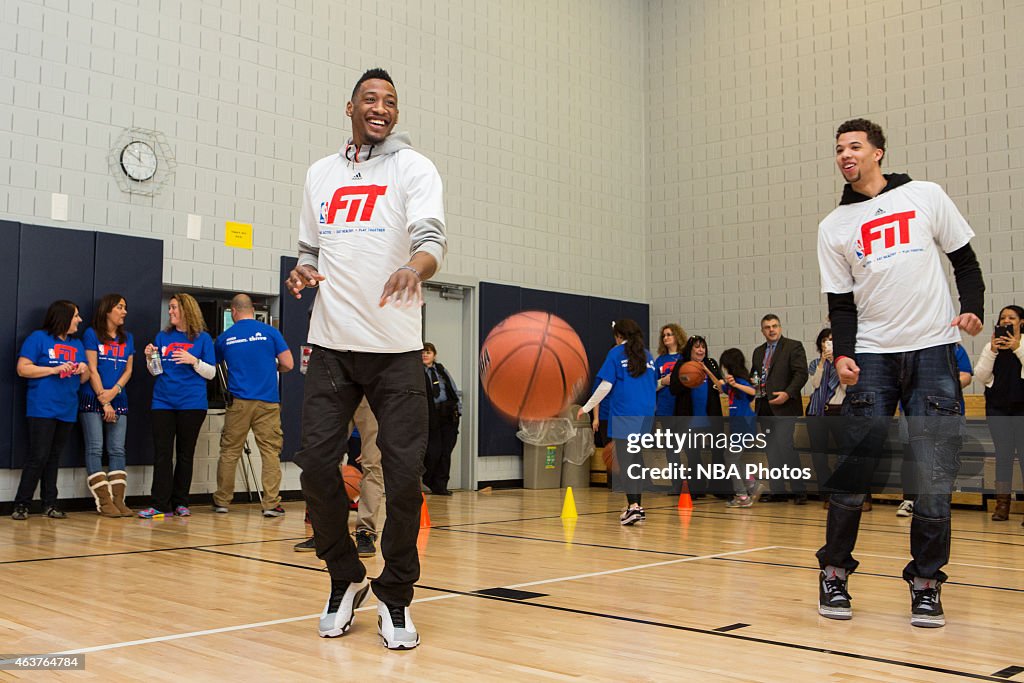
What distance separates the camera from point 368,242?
316 centimetres

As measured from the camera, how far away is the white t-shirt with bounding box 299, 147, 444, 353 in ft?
10.2

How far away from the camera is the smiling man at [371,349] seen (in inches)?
120

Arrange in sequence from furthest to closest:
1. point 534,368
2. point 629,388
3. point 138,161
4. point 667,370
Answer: point 667,370, point 138,161, point 629,388, point 534,368

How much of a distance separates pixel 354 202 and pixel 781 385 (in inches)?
279

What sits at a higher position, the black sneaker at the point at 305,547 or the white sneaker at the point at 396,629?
the white sneaker at the point at 396,629

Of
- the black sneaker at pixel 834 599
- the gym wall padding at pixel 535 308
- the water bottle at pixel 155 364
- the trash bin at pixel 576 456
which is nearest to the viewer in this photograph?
the black sneaker at pixel 834 599

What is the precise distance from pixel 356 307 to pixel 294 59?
717 cm

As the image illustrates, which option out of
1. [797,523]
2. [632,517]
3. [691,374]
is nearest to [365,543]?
[632,517]

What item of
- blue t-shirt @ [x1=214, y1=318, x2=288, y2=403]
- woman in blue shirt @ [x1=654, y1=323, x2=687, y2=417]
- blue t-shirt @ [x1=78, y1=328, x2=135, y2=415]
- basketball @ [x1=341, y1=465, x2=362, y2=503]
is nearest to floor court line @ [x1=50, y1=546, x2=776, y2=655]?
basketball @ [x1=341, y1=465, x2=362, y2=503]

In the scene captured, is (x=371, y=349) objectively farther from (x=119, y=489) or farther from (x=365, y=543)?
(x=119, y=489)

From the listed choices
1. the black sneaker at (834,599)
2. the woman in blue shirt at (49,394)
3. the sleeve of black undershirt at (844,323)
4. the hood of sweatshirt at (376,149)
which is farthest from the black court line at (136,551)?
the sleeve of black undershirt at (844,323)

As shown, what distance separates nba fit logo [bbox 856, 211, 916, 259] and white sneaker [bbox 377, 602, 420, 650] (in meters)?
2.12

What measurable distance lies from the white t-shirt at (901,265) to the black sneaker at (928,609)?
34.0 inches

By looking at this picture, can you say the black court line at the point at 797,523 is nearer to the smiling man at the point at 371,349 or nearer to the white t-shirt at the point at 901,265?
the white t-shirt at the point at 901,265
